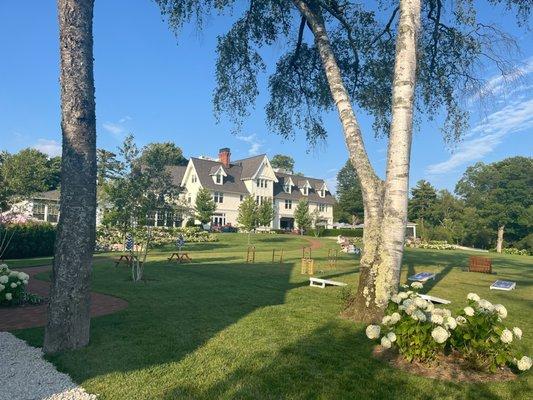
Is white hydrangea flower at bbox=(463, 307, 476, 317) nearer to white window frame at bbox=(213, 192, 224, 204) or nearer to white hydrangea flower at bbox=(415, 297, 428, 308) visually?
white hydrangea flower at bbox=(415, 297, 428, 308)

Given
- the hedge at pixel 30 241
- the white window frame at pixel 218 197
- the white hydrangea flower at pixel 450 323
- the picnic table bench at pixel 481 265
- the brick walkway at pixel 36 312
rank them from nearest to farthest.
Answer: the white hydrangea flower at pixel 450 323, the brick walkway at pixel 36 312, the picnic table bench at pixel 481 265, the hedge at pixel 30 241, the white window frame at pixel 218 197

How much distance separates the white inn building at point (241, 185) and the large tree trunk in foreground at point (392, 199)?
44.1 m

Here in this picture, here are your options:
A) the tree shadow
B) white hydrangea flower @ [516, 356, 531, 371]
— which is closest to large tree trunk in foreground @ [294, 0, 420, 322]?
the tree shadow

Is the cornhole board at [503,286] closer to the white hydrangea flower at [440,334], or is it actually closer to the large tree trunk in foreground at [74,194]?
the white hydrangea flower at [440,334]

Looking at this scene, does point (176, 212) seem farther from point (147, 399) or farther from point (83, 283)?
point (147, 399)

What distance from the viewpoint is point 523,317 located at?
9.61 metres

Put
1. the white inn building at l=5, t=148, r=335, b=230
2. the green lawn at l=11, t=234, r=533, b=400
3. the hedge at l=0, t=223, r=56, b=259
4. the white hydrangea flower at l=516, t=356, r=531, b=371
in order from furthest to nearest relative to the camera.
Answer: the white inn building at l=5, t=148, r=335, b=230
the hedge at l=0, t=223, r=56, b=259
the white hydrangea flower at l=516, t=356, r=531, b=371
the green lawn at l=11, t=234, r=533, b=400

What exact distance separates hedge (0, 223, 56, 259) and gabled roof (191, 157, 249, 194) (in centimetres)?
2952

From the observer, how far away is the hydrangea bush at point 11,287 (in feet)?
30.6

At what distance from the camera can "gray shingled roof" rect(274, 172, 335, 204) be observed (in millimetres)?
64375

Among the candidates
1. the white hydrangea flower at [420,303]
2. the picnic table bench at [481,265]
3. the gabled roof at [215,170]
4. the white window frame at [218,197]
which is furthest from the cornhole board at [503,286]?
the white window frame at [218,197]

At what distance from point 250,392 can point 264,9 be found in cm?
1078

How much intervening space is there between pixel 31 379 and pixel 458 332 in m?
5.49

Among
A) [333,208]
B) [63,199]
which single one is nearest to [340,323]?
[63,199]
